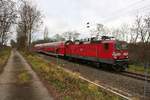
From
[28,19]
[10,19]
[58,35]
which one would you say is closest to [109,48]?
[10,19]

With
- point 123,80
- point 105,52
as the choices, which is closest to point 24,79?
point 123,80

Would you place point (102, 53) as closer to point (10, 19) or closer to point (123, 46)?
point (123, 46)

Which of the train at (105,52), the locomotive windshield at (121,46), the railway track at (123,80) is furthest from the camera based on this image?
the locomotive windshield at (121,46)

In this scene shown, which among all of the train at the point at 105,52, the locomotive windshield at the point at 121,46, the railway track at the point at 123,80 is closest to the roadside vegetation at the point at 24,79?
the railway track at the point at 123,80

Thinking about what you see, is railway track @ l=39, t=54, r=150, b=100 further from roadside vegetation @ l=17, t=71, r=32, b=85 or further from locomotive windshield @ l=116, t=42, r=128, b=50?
roadside vegetation @ l=17, t=71, r=32, b=85

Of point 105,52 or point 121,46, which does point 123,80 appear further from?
point 105,52

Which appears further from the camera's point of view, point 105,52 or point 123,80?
point 105,52

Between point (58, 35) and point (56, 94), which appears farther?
point (58, 35)

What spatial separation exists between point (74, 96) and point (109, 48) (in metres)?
16.4

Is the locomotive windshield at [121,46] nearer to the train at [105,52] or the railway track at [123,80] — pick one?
the train at [105,52]

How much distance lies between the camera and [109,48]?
27984 millimetres

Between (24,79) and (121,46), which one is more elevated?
(121,46)

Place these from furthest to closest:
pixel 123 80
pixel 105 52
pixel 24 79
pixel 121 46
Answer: pixel 105 52 < pixel 121 46 < pixel 123 80 < pixel 24 79

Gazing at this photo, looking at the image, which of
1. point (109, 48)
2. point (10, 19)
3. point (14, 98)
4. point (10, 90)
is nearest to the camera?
point (14, 98)
